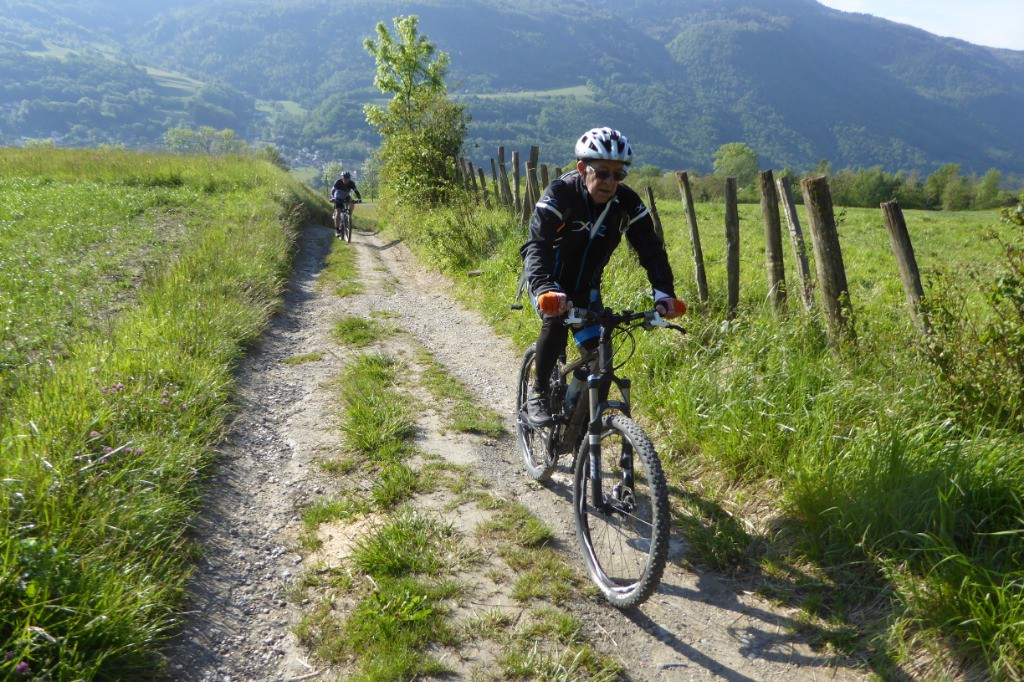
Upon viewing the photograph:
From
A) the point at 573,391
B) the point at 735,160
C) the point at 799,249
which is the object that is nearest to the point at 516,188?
the point at 799,249

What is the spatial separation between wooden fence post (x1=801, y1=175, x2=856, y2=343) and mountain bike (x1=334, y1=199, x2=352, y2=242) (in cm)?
1756

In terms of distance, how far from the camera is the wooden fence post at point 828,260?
4676 millimetres

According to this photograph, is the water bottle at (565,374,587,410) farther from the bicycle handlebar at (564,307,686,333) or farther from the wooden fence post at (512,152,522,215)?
the wooden fence post at (512,152,522,215)

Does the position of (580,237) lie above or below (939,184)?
below

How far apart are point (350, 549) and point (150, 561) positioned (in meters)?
1.10

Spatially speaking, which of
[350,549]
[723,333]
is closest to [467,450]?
[350,549]

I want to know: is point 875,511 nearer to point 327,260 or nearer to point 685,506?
point 685,506

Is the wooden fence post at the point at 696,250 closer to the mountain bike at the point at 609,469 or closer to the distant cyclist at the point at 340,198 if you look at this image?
the mountain bike at the point at 609,469

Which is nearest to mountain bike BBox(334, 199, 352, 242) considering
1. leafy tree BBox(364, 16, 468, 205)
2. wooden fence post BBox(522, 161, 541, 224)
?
leafy tree BBox(364, 16, 468, 205)

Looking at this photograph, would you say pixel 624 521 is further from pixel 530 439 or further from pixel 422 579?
pixel 422 579

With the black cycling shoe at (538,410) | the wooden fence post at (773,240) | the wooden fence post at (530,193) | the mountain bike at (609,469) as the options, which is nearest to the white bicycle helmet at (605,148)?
the mountain bike at (609,469)

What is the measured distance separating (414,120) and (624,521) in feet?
72.5

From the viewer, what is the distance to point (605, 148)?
3.68 m

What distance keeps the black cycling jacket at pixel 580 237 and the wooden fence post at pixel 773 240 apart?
2067mm
